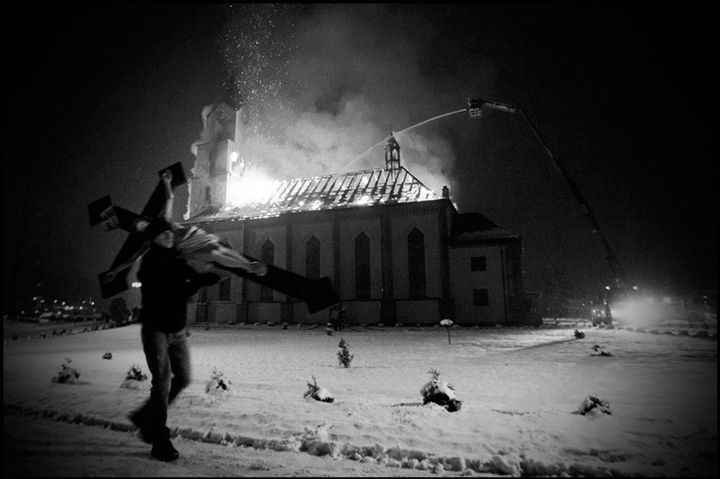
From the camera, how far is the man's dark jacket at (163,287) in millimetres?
4152

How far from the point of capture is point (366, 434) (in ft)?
16.2

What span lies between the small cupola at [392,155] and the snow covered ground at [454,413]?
25668mm

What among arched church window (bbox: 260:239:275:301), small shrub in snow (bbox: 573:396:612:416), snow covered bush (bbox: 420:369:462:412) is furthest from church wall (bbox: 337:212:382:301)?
small shrub in snow (bbox: 573:396:612:416)

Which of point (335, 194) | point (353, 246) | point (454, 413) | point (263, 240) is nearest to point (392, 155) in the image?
point (335, 194)

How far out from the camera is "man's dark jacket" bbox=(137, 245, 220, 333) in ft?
13.6

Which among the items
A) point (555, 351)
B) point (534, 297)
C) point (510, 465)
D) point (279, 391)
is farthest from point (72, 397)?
point (534, 297)

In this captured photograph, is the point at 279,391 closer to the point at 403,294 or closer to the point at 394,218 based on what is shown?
the point at 403,294

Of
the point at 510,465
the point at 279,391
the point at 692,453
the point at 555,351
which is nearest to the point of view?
the point at 510,465

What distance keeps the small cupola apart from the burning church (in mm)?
97

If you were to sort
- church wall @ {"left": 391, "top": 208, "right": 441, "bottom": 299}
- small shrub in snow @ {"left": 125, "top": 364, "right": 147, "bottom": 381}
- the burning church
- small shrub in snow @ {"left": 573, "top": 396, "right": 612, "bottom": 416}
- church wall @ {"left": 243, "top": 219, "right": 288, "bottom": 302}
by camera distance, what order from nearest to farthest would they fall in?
small shrub in snow @ {"left": 573, "top": 396, "right": 612, "bottom": 416}
small shrub in snow @ {"left": 125, "top": 364, "right": 147, "bottom": 381}
the burning church
church wall @ {"left": 391, "top": 208, "right": 441, "bottom": 299}
church wall @ {"left": 243, "top": 219, "right": 288, "bottom": 302}

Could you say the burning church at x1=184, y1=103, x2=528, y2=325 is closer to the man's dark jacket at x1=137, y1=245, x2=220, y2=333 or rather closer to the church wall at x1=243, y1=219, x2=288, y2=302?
the church wall at x1=243, y1=219, x2=288, y2=302

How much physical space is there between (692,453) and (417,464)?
321cm

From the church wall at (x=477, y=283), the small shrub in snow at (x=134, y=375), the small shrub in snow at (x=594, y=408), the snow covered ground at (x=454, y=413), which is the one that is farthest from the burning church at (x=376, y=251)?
the small shrub in snow at (x=594, y=408)

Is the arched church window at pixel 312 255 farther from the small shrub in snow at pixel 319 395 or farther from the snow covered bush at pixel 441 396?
the snow covered bush at pixel 441 396
